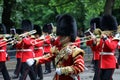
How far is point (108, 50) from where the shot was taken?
28.7ft

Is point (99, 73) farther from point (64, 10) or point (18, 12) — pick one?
point (64, 10)

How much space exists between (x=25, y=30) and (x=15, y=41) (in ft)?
2.66

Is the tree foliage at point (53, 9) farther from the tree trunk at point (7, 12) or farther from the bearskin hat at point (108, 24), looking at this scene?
the bearskin hat at point (108, 24)

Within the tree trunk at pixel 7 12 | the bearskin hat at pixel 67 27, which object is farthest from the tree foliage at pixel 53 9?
the bearskin hat at pixel 67 27

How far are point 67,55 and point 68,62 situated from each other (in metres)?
0.09

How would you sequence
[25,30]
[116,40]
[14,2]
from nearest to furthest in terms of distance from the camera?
[116,40] < [25,30] < [14,2]

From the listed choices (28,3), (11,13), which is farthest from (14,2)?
(28,3)

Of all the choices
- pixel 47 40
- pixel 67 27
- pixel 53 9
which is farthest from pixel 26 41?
pixel 53 9

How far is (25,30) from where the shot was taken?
1155 cm

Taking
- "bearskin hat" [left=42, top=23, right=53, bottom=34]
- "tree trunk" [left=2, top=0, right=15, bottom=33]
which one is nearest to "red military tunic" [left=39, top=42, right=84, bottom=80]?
"bearskin hat" [left=42, top=23, right=53, bottom=34]

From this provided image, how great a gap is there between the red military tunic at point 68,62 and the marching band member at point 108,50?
266 centimetres

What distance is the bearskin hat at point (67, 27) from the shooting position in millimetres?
5820

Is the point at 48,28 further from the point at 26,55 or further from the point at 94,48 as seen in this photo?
the point at 26,55

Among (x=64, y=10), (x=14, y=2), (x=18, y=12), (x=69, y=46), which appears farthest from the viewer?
(x=64, y=10)
